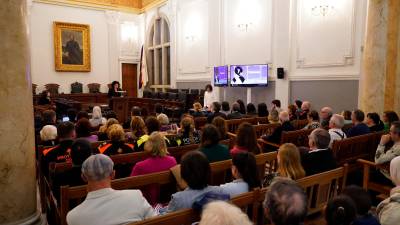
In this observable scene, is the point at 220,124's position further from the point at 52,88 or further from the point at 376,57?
the point at 52,88

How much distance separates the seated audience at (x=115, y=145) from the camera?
334 centimetres

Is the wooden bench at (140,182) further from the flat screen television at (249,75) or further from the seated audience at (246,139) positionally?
the flat screen television at (249,75)

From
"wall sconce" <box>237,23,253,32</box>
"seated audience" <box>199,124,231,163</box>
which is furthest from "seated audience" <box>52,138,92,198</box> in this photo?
"wall sconce" <box>237,23,253,32</box>

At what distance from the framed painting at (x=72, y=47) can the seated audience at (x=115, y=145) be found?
461 inches

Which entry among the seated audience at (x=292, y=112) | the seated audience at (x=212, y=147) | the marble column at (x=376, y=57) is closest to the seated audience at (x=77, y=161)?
the seated audience at (x=212, y=147)

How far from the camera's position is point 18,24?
99.4 inches

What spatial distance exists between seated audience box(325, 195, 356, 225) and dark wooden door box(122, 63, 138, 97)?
14.8m

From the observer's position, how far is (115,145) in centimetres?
340

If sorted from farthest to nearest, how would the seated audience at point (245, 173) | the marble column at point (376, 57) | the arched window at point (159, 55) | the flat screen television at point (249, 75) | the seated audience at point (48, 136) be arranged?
the arched window at point (159, 55)
the flat screen television at point (249, 75)
the marble column at point (376, 57)
the seated audience at point (48, 136)
the seated audience at point (245, 173)

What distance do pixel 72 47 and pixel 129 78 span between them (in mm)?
2958

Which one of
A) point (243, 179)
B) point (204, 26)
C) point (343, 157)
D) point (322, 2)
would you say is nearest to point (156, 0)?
point (204, 26)

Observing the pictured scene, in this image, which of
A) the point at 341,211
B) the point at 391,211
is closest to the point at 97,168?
the point at 341,211

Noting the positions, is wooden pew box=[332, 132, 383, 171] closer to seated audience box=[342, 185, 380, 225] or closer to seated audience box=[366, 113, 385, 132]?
seated audience box=[366, 113, 385, 132]

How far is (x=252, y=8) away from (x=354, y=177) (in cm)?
705
